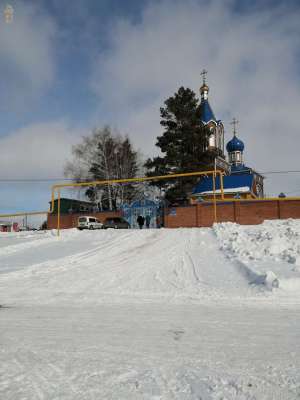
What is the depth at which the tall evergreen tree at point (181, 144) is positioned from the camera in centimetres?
3247

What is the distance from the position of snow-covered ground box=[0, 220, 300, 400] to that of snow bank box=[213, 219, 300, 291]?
0.10 ft

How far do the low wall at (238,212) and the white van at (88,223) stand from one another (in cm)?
786

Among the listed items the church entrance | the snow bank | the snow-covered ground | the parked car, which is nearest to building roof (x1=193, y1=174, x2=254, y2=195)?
the church entrance

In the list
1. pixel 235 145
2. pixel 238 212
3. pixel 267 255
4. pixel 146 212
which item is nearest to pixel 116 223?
pixel 146 212

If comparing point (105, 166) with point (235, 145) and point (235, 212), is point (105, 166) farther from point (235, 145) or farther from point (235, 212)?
point (235, 145)

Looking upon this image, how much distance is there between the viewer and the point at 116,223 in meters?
26.8

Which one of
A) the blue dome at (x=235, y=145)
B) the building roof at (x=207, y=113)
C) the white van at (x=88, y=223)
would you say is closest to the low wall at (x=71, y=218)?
the white van at (x=88, y=223)

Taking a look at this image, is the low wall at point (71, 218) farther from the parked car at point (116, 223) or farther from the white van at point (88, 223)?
the parked car at point (116, 223)

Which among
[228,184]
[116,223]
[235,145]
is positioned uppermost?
[235,145]

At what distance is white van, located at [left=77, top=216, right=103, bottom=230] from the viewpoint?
2658cm

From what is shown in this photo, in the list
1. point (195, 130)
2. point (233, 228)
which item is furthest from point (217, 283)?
point (195, 130)

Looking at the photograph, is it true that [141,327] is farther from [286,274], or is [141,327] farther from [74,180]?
[74,180]

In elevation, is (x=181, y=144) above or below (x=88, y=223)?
above

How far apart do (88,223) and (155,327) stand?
23.4 metres
